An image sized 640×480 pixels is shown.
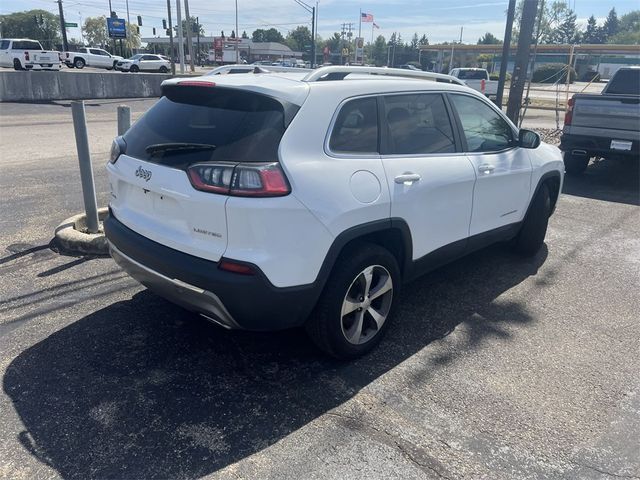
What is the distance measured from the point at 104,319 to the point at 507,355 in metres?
2.89

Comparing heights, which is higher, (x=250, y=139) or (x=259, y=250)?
(x=250, y=139)

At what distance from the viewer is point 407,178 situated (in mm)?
3428

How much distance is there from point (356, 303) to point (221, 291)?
37.6 inches

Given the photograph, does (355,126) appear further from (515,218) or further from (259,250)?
(515,218)

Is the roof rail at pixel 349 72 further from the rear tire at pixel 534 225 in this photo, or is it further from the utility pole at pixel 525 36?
the utility pole at pixel 525 36

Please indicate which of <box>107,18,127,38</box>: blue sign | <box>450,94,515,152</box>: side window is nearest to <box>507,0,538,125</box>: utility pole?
<box>450,94,515,152</box>: side window

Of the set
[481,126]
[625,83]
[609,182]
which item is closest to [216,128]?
[481,126]

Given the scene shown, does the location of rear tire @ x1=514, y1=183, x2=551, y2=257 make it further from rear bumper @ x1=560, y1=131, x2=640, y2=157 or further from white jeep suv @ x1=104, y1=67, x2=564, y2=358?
rear bumper @ x1=560, y1=131, x2=640, y2=157

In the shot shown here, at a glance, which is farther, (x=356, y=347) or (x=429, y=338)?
(x=429, y=338)

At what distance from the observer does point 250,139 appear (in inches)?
112

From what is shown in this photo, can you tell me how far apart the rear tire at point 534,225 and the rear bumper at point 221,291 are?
121 inches

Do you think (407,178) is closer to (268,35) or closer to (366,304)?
(366,304)

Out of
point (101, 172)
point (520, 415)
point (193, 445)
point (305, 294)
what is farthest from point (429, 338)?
point (101, 172)

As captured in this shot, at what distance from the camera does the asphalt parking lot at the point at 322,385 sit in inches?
103
